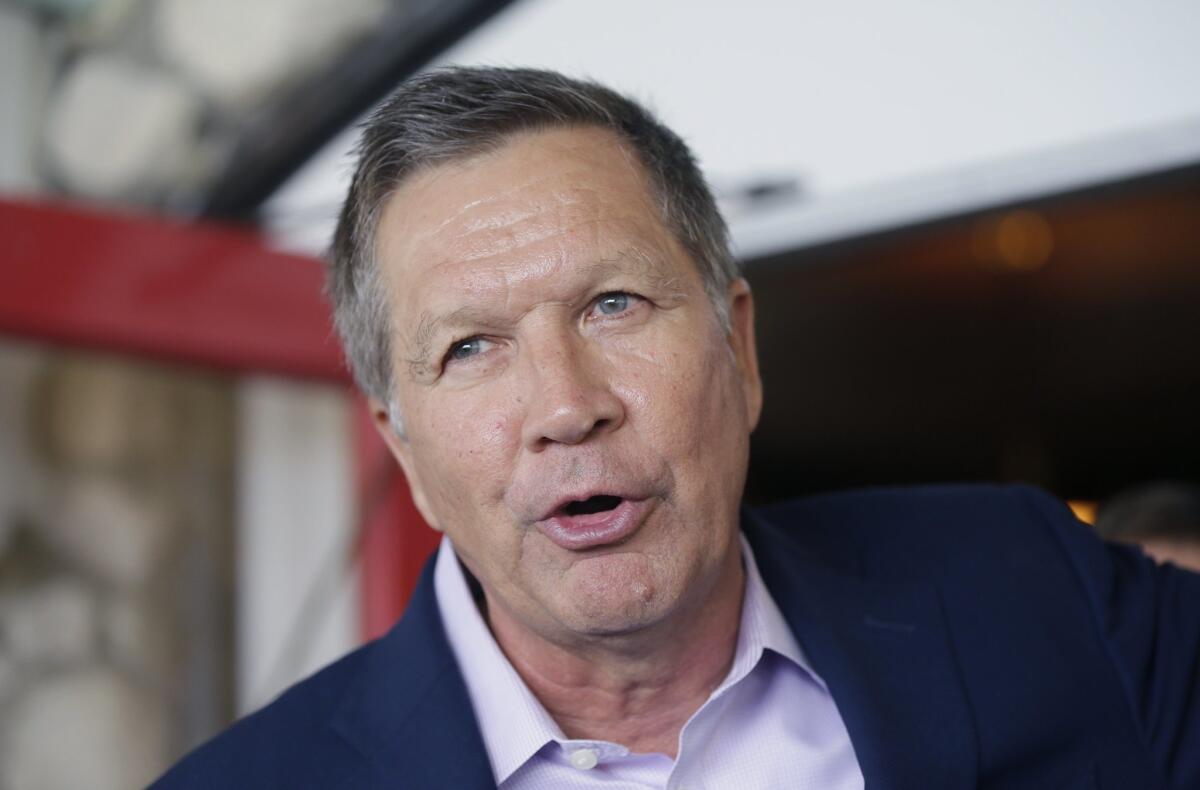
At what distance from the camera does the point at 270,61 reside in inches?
116

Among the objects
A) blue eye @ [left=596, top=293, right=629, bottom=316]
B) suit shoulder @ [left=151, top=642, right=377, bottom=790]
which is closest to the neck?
suit shoulder @ [left=151, top=642, right=377, bottom=790]

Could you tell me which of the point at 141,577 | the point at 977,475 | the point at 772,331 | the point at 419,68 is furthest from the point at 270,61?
the point at 977,475

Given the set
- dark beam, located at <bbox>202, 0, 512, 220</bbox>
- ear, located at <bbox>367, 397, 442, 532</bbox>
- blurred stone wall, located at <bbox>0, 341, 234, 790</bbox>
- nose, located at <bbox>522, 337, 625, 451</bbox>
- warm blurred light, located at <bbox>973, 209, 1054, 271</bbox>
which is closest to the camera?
nose, located at <bbox>522, 337, 625, 451</bbox>

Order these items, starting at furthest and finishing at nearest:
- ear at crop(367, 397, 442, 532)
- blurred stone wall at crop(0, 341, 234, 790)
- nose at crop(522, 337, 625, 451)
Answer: blurred stone wall at crop(0, 341, 234, 790)
ear at crop(367, 397, 442, 532)
nose at crop(522, 337, 625, 451)

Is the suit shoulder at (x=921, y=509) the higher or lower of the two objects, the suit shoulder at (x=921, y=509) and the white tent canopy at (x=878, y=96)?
Result: the lower

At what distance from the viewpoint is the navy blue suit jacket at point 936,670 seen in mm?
1331

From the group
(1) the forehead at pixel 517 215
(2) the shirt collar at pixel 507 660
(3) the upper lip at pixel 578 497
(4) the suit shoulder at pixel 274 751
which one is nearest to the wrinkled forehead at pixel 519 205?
(1) the forehead at pixel 517 215

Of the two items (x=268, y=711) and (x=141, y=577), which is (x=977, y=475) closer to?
(x=141, y=577)

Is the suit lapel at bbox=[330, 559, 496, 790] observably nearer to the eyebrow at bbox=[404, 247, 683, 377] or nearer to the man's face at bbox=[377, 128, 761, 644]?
the man's face at bbox=[377, 128, 761, 644]

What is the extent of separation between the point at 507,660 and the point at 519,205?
19.9 inches

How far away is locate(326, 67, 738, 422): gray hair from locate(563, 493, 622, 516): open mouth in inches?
10.5

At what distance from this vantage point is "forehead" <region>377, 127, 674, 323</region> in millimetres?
1298

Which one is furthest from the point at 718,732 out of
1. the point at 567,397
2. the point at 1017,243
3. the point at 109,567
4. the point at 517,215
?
the point at 1017,243

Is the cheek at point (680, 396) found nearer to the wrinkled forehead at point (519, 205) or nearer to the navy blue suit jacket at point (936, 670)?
the wrinkled forehead at point (519, 205)
